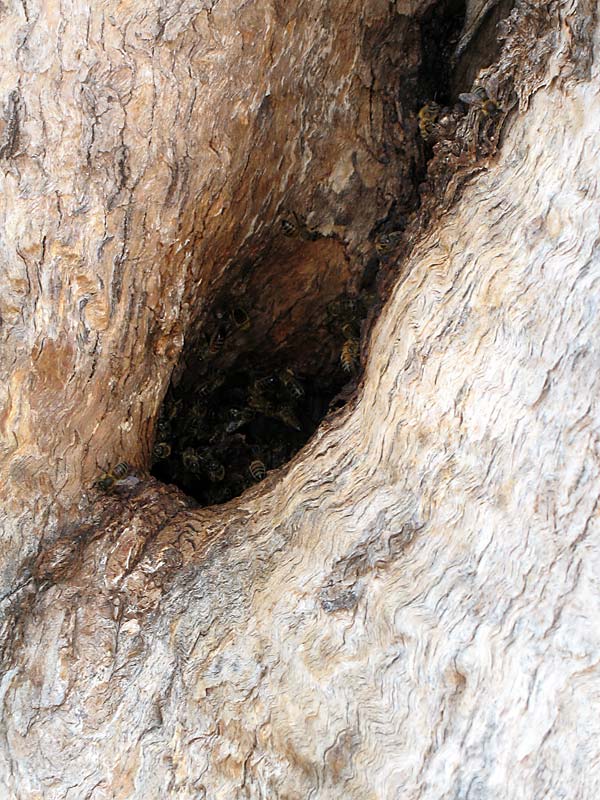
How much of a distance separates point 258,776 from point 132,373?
46.5 inches

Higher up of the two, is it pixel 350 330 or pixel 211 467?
pixel 350 330

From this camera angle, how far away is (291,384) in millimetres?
3234

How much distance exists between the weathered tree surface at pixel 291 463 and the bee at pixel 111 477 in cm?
3

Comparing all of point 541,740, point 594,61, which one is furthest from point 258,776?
point 594,61

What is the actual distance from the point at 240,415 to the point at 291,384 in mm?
246

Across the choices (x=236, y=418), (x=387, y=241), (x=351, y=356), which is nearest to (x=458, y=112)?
(x=387, y=241)

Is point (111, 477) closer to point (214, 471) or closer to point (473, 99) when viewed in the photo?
point (214, 471)

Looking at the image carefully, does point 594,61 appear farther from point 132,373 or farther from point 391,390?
point 132,373

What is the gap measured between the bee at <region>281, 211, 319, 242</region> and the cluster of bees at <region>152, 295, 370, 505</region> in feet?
1.02

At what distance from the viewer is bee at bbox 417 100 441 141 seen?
260cm

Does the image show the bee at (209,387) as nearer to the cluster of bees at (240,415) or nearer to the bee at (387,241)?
the cluster of bees at (240,415)

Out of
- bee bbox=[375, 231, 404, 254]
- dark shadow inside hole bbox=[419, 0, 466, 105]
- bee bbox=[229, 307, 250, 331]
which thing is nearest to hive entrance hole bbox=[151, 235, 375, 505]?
bee bbox=[229, 307, 250, 331]

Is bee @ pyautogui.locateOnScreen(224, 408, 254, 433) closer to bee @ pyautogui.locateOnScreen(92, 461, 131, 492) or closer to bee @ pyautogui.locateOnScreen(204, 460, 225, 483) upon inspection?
bee @ pyautogui.locateOnScreen(204, 460, 225, 483)

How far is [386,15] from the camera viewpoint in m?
2.54
